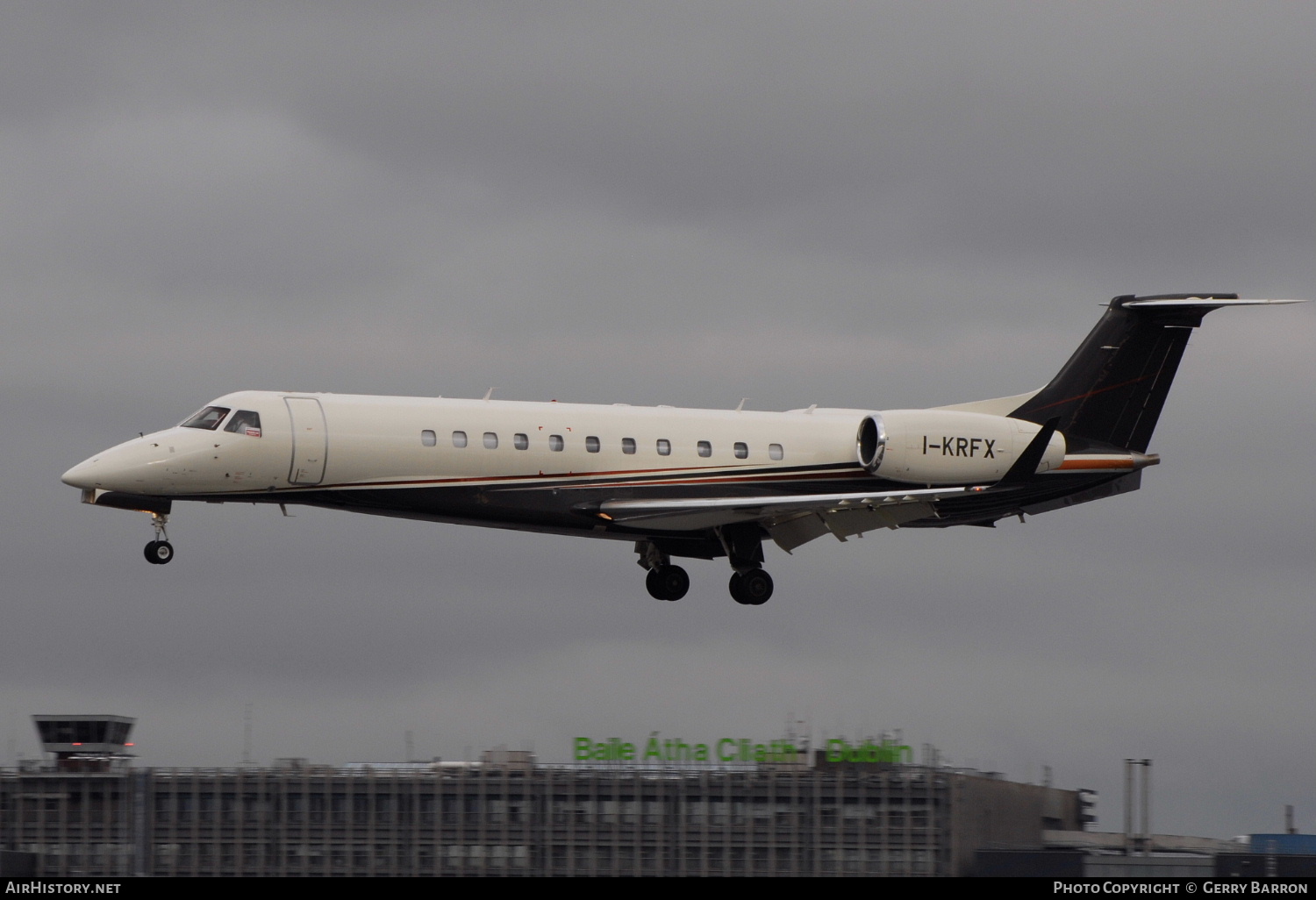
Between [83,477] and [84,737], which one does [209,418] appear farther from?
[84,737]

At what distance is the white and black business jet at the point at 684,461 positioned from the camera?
117 ft

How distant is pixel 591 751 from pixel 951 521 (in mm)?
35563

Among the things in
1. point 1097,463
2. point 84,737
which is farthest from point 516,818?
point 1097,463

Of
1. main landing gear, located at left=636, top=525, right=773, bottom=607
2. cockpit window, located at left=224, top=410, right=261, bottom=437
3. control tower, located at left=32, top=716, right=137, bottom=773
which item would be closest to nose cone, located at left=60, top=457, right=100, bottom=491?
cockpit window, located at left=224, top=410, right=261, bottom=437

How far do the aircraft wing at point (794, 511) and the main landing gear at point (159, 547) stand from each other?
826 cm

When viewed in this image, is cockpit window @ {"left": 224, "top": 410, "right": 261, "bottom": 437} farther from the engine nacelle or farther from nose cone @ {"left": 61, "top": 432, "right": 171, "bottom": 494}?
the engine nacelle

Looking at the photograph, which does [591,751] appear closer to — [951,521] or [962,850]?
[962,850]

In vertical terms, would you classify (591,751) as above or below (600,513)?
below

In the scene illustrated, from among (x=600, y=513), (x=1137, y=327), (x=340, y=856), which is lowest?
(x=340, y=856)

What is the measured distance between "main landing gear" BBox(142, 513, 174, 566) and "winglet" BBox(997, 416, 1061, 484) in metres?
16.5

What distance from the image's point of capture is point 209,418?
117ft

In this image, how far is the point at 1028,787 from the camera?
258 ft
